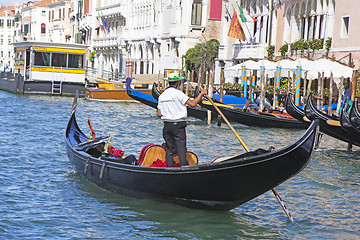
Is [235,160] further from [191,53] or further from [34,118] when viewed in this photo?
[191,53]

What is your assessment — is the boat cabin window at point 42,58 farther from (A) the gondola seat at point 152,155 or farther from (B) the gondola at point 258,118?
(A) the gondola seat at point 152,155

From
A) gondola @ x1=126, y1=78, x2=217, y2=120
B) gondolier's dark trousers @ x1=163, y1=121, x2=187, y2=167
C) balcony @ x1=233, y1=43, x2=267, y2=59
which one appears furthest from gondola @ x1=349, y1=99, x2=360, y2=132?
balcony @ x1=233, y1=43, x2=267, y2=59

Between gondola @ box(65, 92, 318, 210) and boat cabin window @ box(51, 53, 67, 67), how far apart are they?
15.8 metres

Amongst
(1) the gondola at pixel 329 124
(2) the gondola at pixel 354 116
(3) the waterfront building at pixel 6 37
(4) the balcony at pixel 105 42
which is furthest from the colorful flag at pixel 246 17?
(3) the waterfront building at pixel 6 37

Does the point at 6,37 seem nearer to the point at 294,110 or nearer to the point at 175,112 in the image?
the point at 294,110

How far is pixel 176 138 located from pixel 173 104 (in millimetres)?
294

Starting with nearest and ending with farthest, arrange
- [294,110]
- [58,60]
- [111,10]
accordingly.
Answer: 1. [294,110]
2. [58,60]
3. [111,10]

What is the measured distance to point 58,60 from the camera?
2222 centimetres

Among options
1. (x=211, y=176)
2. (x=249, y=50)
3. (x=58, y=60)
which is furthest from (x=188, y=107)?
(x=211, y=176)

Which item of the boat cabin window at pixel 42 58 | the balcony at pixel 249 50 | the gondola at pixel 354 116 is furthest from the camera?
the boat cabin window at pixel 42 58

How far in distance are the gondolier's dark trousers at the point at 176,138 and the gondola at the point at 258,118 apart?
24.6 ft

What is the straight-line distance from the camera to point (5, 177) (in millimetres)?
7438

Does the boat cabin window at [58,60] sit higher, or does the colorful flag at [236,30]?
the colorful flag at [236,30]

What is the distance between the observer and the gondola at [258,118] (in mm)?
13398
